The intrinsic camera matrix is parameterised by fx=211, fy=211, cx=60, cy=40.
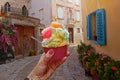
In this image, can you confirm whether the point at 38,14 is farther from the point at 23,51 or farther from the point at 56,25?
the point at 56,25

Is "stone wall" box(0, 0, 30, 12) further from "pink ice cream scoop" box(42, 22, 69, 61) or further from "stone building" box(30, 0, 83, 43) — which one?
"pink ice cream scoop" box(42, 22, 69, 61)

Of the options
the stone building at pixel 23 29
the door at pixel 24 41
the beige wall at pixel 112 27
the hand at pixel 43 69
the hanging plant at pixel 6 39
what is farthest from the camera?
the door at pixel 24 41

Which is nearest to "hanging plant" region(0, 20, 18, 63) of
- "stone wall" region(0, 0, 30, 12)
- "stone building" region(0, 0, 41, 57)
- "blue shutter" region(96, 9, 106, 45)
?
"stone building" region(0, 0, 41, 57)

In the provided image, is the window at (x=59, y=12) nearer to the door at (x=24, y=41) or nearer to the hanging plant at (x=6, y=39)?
the door at (x=24, y=41)

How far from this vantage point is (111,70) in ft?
12.8

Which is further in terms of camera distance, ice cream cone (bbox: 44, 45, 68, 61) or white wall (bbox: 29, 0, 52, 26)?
white wall (bbox: 29, 0, 52, 26)

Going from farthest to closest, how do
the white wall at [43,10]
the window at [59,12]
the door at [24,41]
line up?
the window at [59,12] < the white wall at [43,10] < the door at [24,41]

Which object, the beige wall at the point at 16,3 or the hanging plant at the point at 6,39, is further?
the beige wall at the point at 16,3

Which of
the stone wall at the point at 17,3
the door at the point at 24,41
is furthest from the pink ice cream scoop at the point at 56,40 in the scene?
the stone wall at the point at 17,3

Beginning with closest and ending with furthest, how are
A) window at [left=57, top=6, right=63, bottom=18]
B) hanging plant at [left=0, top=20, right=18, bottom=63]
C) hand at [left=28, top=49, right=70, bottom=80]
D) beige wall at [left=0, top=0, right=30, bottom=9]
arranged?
hand at [left=28, top=49, right=70, bottom=80]
hanging plant at [left=0, top=20, right=18, bottom=63]
beige wall at [left=0, top=0, right=30, bottom=9]
window at [left=57, top=6, right=63, bottom=18]

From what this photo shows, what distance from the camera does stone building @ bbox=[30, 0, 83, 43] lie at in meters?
20.5

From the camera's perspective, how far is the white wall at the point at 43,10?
67.0 ft

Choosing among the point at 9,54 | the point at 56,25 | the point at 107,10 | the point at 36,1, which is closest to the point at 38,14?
the point at 36,1

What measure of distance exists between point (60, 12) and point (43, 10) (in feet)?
6.87
